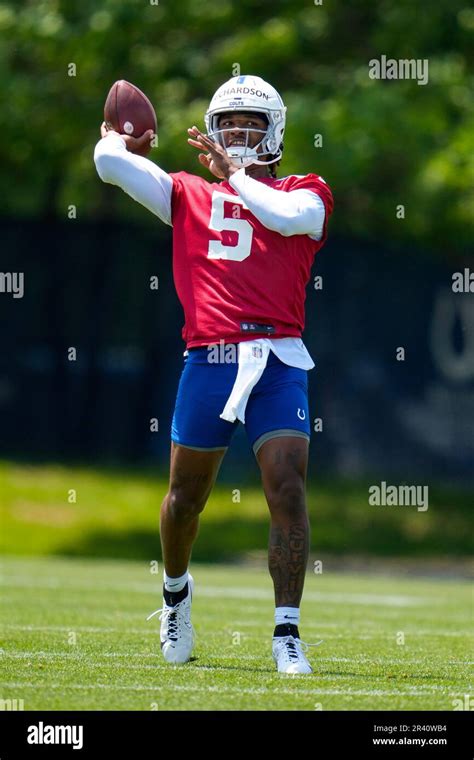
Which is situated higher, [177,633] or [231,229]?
[231,229]

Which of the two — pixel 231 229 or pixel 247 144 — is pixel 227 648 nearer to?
pixel 231 229

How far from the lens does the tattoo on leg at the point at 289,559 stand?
620cm

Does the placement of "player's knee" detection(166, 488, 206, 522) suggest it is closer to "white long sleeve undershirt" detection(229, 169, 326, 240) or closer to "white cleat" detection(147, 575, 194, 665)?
"white cleat" detection(147, 575, 194, 665)

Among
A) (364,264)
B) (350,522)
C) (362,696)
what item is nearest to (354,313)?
(364,264)

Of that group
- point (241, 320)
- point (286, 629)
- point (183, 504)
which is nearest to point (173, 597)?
point (183, 504)

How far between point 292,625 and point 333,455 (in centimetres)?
1090

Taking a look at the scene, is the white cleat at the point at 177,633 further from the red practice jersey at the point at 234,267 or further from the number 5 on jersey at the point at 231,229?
the number 5 on jersey at the point at 231,229

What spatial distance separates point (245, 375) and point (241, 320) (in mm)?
241

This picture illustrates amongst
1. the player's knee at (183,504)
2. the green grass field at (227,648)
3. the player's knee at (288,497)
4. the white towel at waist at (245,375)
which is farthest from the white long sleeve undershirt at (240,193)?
the green grass field at (227,648)

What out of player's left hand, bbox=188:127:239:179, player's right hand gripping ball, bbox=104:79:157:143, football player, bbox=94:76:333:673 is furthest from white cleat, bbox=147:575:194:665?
player's right hand gripping ball, bbox=104:79:157:143

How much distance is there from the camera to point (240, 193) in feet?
20.9
